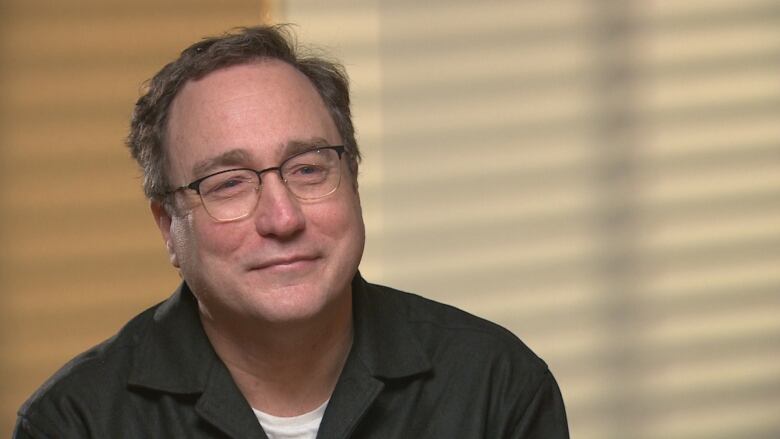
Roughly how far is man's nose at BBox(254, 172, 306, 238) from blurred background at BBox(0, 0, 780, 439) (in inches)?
49.8

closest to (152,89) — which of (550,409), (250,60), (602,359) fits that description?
(250,60)

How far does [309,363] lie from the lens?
2057mm

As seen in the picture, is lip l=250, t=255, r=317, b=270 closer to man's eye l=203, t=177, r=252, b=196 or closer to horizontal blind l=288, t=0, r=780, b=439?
man's eye l=203, t=177, r=252, b=196

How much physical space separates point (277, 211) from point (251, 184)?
0.23 feet

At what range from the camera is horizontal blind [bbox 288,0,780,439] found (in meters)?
3.33

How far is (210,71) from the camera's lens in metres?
2.03

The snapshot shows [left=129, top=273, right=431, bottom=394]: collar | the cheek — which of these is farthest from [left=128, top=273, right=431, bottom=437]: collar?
the cheek

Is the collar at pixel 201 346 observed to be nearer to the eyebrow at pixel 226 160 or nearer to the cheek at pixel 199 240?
the cheek at pixel 199 240

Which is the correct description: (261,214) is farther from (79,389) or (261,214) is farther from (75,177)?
(75,177)

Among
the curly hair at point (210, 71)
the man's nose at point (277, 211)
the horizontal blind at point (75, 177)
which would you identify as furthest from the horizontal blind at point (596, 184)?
the man's nose at point (277, 211)

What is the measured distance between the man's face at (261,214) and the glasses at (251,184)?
0.01 meters

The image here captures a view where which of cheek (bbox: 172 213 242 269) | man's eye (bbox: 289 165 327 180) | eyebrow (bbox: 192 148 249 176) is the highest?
eyebrow (bbox: 192 148 249 176)

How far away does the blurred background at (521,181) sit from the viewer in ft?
10.1

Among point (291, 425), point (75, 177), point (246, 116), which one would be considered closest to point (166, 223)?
point (246, 116)
